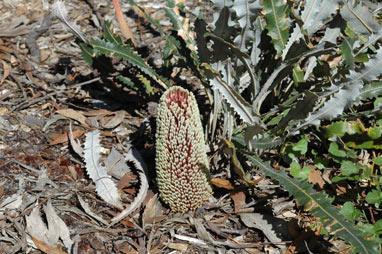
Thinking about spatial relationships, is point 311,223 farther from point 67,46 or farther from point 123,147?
point 67,46

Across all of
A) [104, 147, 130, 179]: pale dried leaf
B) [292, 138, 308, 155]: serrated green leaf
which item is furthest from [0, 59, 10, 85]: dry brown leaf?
[292, 138, 308, 155]: serrated green leaf

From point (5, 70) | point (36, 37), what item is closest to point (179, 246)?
point (5, 70)

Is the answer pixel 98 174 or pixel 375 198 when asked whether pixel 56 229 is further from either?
pixel 375 198

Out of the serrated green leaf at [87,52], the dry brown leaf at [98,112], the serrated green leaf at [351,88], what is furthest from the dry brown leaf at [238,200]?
the serrated green leaf at [87,52]

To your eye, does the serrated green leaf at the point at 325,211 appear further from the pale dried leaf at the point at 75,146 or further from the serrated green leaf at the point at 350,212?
the pale dried leaf at the point at 75,146

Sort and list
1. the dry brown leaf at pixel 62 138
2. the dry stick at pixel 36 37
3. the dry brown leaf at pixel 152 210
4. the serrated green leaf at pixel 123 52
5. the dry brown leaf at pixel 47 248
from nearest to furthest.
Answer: the dry brown leaf at pixel 47 248
the dry brown leaf at pixel 152 210
the serrated green leaf at pixel 123 52
the dry brown leaf at pixel 62 138
the dry stick at pixel 36 37

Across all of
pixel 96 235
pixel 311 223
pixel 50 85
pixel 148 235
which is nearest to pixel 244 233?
pixel 311 223
